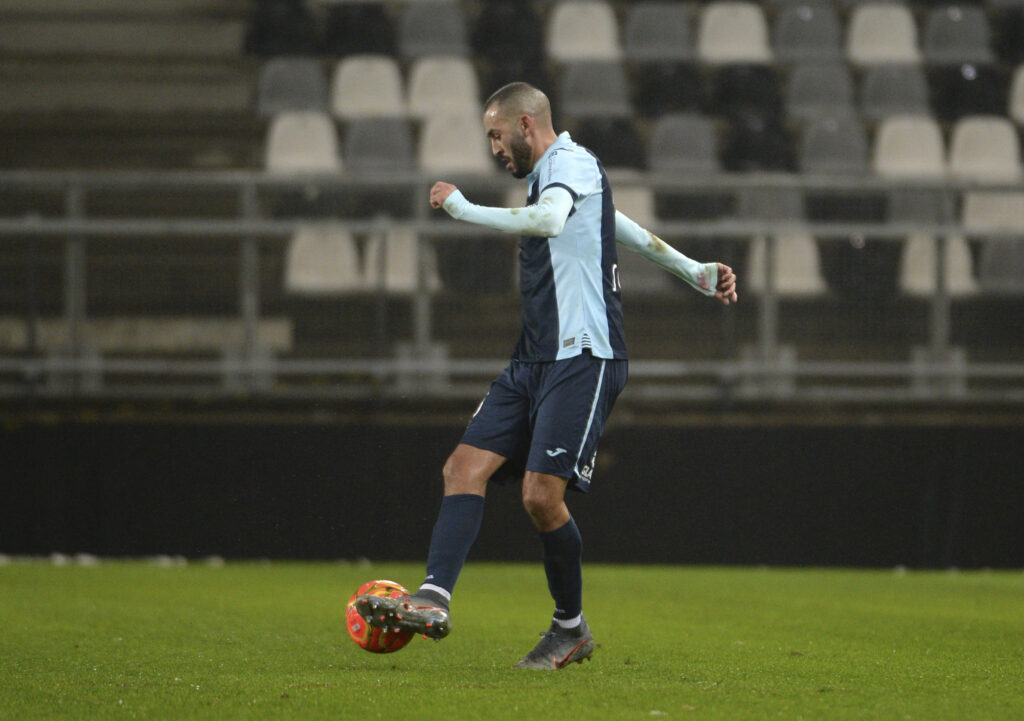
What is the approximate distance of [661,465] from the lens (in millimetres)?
9734

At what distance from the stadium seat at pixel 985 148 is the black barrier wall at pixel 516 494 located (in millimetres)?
4503

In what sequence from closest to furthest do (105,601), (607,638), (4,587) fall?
(607,638)
(105,601)
(4,587)

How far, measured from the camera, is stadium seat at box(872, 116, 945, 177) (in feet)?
44.3

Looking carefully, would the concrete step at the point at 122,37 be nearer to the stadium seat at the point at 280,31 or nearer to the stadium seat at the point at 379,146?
the stadium seat at the point at 280,31

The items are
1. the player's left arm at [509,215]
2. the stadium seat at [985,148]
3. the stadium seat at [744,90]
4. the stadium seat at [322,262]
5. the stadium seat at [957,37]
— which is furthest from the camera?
the stadium seat at [957,37]

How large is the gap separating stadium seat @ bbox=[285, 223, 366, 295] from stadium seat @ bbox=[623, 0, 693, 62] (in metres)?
6.19

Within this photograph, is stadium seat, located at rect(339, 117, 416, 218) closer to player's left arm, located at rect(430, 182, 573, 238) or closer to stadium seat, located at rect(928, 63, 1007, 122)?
stadium seat, located at rect(928, 63, 1007, 122)

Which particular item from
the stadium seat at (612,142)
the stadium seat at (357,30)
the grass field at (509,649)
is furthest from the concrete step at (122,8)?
the grass field at (509,649)

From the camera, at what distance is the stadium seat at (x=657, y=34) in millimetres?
14828

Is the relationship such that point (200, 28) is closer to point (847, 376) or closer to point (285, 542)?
point (285, 542)

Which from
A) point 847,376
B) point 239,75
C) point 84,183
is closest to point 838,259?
point 847,376

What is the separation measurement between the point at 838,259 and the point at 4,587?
5249mm

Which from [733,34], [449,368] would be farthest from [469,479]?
[733,34]

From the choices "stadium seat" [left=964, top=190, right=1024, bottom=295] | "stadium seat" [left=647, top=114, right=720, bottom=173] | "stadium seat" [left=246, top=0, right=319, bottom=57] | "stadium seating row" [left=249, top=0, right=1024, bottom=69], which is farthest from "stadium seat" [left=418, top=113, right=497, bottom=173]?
"stadium seat" [left=964, top=190, right=1024, bottom=295]
